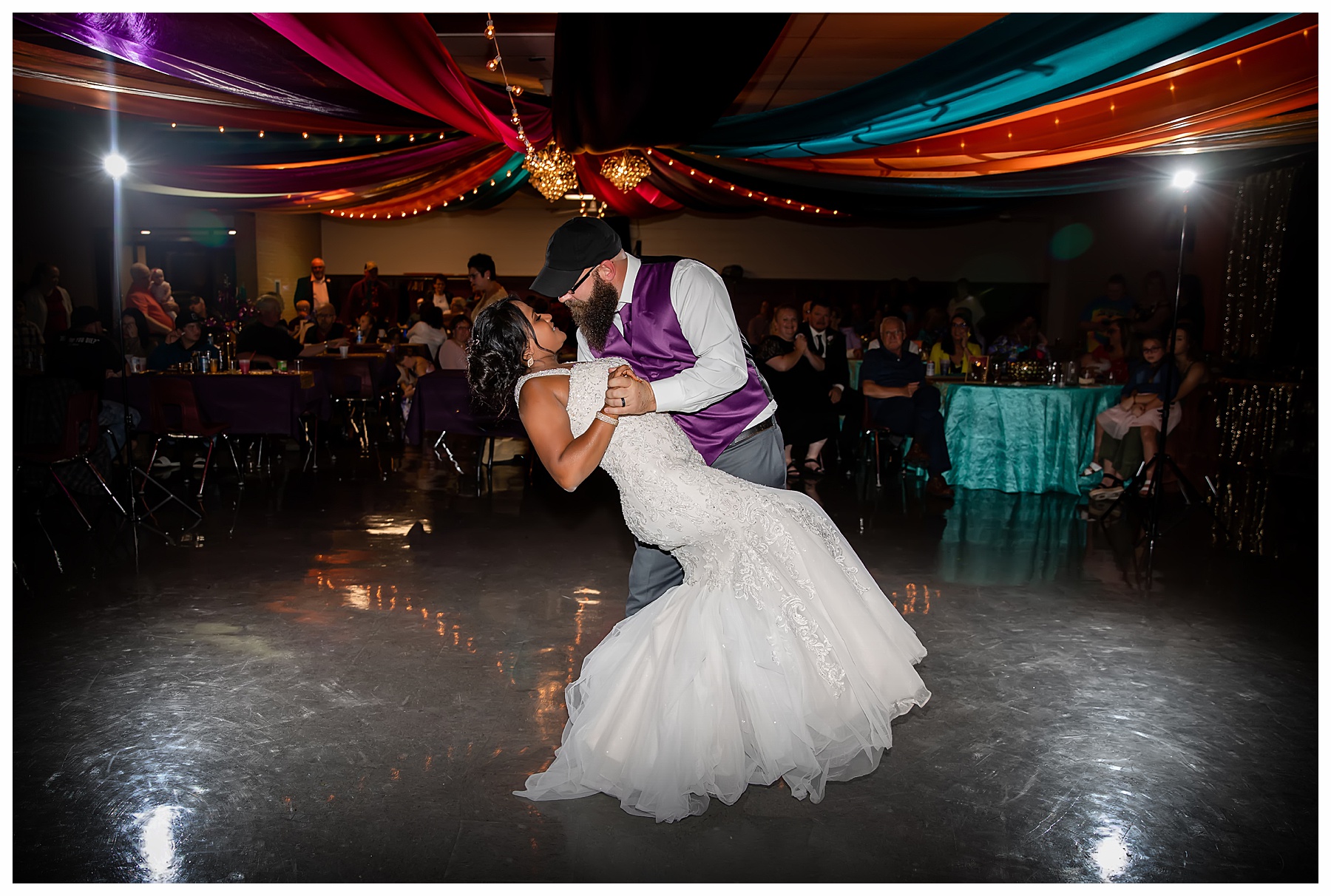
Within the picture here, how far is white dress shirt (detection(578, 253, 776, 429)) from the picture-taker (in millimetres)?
2521

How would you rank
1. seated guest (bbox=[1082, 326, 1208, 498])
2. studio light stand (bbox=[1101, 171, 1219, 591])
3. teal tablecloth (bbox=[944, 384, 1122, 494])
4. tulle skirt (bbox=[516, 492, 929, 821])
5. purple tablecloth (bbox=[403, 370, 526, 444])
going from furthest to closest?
1. purple tablecloth (bbox=[403, 370, 526, 444])
2. teal tablecloth (bbox=[944, 384, 1122, 494])
3. seated guest (bbox=[1082, 326, 1208, 498])
4. studio light stand (bbox=[1101, 171, 1219, 591])
5. tulle skirt (bbox=[516, 492, 929, 821])

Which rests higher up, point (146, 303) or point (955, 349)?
point (146, 303)

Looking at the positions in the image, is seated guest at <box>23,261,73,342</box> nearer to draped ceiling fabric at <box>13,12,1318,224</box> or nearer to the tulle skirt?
draped ceiling fabric at <box>13,12,1318,224</box>

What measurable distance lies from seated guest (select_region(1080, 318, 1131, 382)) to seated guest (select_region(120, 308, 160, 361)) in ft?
25.2

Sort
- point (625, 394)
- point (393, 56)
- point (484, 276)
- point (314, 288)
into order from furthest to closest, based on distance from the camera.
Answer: point (314, 288) < point (484, 276) < point (393, 56) < point (625, 394)

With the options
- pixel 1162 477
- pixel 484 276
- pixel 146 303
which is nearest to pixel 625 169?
pixel 484 276

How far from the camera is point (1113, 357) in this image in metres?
7.18

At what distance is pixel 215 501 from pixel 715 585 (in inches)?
187

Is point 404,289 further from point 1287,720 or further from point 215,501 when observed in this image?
point 1287,720

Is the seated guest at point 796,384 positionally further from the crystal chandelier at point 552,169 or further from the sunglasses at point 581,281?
the sunglasses at point 581,281

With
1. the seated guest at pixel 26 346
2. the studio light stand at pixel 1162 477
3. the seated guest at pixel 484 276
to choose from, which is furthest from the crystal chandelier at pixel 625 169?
the seated guest at pixel 26 346

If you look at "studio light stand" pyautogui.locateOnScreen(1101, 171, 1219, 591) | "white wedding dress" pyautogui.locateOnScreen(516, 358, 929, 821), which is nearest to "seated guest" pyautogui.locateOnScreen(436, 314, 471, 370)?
"studio light stand" pyautogui.locateOnScreen(1101, 171, 1219, 591)

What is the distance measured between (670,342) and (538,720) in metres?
1.22

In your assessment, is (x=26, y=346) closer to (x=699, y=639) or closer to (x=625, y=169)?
(x=625, y=169)
